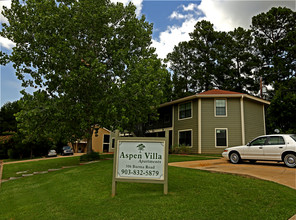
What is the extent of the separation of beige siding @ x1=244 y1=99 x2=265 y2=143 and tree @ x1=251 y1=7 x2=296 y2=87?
14.0m

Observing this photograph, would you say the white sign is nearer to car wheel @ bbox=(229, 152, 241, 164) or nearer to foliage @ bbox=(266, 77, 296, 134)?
car wheel @ bbox=(229, 152, 241, 164)

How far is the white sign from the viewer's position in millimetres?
5969

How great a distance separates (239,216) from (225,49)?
133 feet

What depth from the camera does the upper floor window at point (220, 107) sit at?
71.4 ft

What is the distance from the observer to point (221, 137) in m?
21.4

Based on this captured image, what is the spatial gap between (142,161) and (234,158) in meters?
8.12

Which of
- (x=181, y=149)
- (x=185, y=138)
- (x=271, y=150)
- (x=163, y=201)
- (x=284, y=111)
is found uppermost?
(x=284, y=111)

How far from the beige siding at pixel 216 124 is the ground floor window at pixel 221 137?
A: 0.88 feet

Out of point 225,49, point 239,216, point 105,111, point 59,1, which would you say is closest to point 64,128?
point 105,111

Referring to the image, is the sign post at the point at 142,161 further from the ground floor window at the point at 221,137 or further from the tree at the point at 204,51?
the tree at the point at 204,51

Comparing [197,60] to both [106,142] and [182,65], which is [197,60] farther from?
[106,142]

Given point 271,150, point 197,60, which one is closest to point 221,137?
point 271,150

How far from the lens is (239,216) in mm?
4449

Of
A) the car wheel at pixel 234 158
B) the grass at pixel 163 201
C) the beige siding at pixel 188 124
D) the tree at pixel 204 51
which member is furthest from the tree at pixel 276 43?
the grass at pixel 163 201
